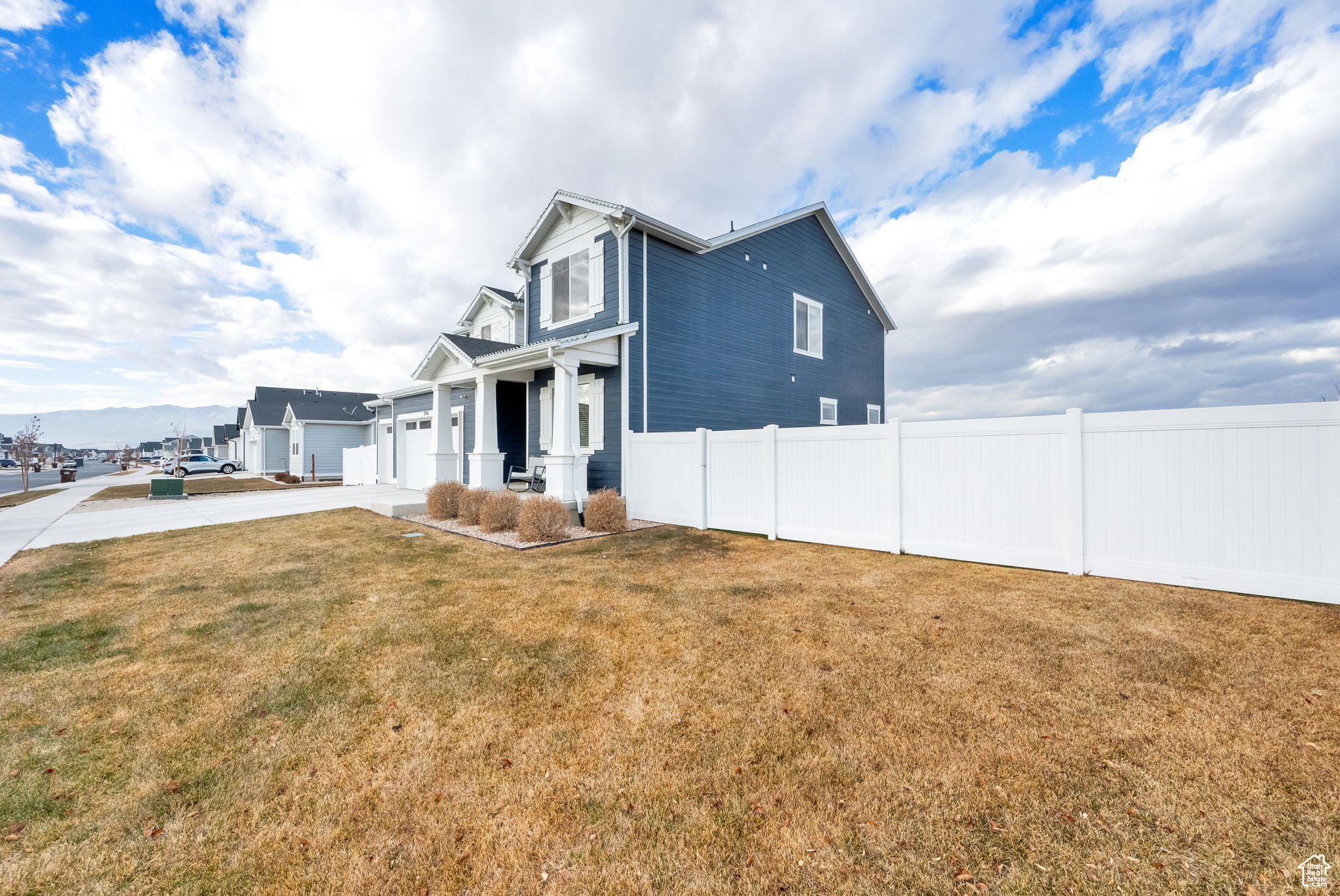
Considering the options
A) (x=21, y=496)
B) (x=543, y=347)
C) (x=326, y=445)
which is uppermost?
(x=543, y=347)

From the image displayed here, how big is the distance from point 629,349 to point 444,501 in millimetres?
5139

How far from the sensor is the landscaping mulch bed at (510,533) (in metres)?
8.02

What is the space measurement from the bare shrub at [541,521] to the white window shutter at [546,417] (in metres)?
4.07

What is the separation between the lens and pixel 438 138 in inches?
422

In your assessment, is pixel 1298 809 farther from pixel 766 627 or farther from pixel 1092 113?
pixel 1092 113

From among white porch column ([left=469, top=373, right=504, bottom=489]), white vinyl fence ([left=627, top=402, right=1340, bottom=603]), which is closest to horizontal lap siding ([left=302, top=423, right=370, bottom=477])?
white porch column ([left=469, top=373, right=504, bottom=489])

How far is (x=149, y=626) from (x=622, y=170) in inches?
536

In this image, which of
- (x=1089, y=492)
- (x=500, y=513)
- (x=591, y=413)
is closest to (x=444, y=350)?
(x=591, y=413)

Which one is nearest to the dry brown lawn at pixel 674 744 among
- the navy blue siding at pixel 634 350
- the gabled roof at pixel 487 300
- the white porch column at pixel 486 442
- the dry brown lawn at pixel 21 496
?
the navy blue siding at pixel 634 350

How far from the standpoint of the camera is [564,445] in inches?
392

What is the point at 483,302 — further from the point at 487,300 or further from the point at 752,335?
the point at 752,335

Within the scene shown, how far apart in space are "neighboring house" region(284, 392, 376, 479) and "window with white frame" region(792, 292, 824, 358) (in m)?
25.6

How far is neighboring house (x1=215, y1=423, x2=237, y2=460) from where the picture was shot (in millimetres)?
47594

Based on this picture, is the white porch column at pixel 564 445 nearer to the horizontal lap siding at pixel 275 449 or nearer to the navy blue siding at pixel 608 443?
the navy blue siding at pixel 608 443
